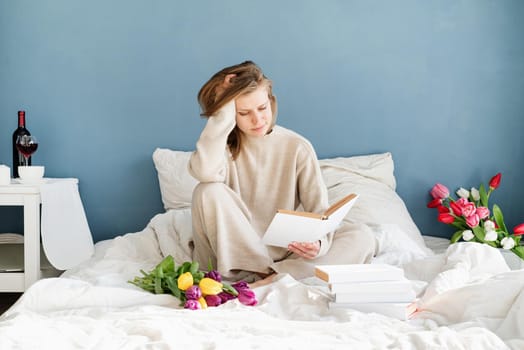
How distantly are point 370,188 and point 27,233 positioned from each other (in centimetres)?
142

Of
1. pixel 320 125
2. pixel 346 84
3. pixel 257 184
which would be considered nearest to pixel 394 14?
pixel 346 84

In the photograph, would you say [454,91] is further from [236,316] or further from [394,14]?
[236,316]

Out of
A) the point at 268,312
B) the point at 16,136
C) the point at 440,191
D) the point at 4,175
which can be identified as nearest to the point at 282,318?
the point at 268,312

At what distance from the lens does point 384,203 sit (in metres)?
2.85

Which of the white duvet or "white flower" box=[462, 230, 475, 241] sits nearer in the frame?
the white duvet

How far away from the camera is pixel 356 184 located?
9.67 ft

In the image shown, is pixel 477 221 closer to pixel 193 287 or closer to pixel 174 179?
pixel 174 179

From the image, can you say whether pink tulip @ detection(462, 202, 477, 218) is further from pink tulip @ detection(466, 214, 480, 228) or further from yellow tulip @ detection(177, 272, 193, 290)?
yellow tulip @ detection(177, 272, 193, 290)

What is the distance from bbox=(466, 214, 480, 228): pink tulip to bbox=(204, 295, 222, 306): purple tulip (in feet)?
4.71

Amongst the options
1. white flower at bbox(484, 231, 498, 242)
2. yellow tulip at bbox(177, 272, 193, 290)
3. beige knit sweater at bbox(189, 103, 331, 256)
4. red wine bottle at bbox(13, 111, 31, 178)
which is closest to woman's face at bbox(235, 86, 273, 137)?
beige knit sweater at bbox(189, 103, 331, 256)

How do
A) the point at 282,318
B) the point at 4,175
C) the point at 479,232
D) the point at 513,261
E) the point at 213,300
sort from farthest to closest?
the point at 479,232, the point at 4,175, the point at 513,261, the point at 213,300, the point at 282,318

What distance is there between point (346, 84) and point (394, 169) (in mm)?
465

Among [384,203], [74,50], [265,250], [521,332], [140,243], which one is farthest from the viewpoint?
[74,50]

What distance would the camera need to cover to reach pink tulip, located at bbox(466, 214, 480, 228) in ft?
9.20
